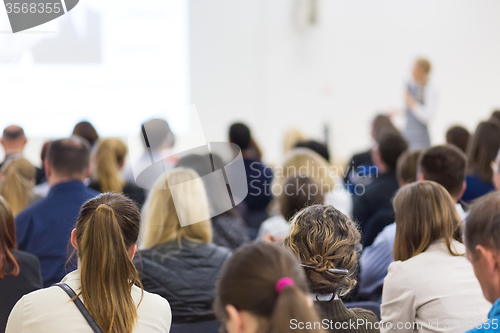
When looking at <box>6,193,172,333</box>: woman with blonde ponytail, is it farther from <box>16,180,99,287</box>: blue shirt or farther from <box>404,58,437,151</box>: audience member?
<box>404,58,437,151</box>: audience member

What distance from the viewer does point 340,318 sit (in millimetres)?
1310

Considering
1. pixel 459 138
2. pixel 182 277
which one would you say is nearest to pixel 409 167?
pixel 459 138

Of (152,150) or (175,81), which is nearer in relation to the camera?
(152,150)

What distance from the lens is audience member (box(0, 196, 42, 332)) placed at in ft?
5.87

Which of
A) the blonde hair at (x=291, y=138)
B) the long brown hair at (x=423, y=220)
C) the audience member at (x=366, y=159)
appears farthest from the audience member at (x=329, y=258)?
the blonde hair at (x=291, y=138)

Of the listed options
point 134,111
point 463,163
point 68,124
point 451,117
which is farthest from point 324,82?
point 463,163

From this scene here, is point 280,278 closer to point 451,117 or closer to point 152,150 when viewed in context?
point 152,150

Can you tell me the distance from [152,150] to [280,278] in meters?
2.90

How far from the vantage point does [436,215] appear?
171 centimetres

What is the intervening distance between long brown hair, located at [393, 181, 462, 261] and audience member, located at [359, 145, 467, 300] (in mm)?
433

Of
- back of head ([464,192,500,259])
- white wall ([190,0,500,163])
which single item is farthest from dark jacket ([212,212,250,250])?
white wall ([190,0,500,163])

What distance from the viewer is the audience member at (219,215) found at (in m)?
2.64

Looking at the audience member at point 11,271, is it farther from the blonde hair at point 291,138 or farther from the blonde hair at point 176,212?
the blonde hair at point 291,138

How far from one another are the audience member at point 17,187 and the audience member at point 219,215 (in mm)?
877
